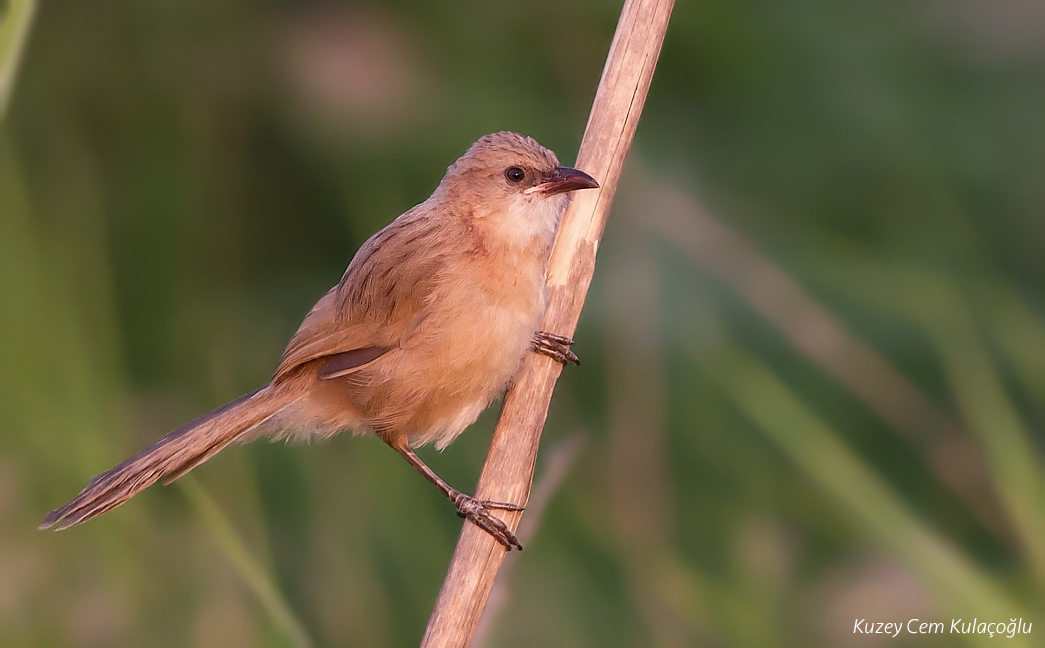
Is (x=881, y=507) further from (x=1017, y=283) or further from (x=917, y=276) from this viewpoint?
(x=1017, y=283)

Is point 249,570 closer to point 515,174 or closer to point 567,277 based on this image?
point 567,277

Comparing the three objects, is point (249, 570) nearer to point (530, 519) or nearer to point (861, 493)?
point (530, 519)

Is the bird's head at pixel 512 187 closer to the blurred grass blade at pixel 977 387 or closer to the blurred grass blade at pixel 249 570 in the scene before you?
the blurred grass blade at pixel 249 570

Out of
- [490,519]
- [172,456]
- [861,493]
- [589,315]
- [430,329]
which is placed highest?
[589,315]

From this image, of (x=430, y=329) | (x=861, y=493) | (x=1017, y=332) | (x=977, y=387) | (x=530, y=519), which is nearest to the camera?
(x=530, y=519)

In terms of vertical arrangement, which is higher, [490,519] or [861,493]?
[861,493]

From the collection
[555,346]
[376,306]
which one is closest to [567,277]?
[555,346]

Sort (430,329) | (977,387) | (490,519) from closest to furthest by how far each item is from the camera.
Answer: (490,519) < (430,329) < (977,387)

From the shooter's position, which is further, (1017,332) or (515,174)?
(1017,332)
